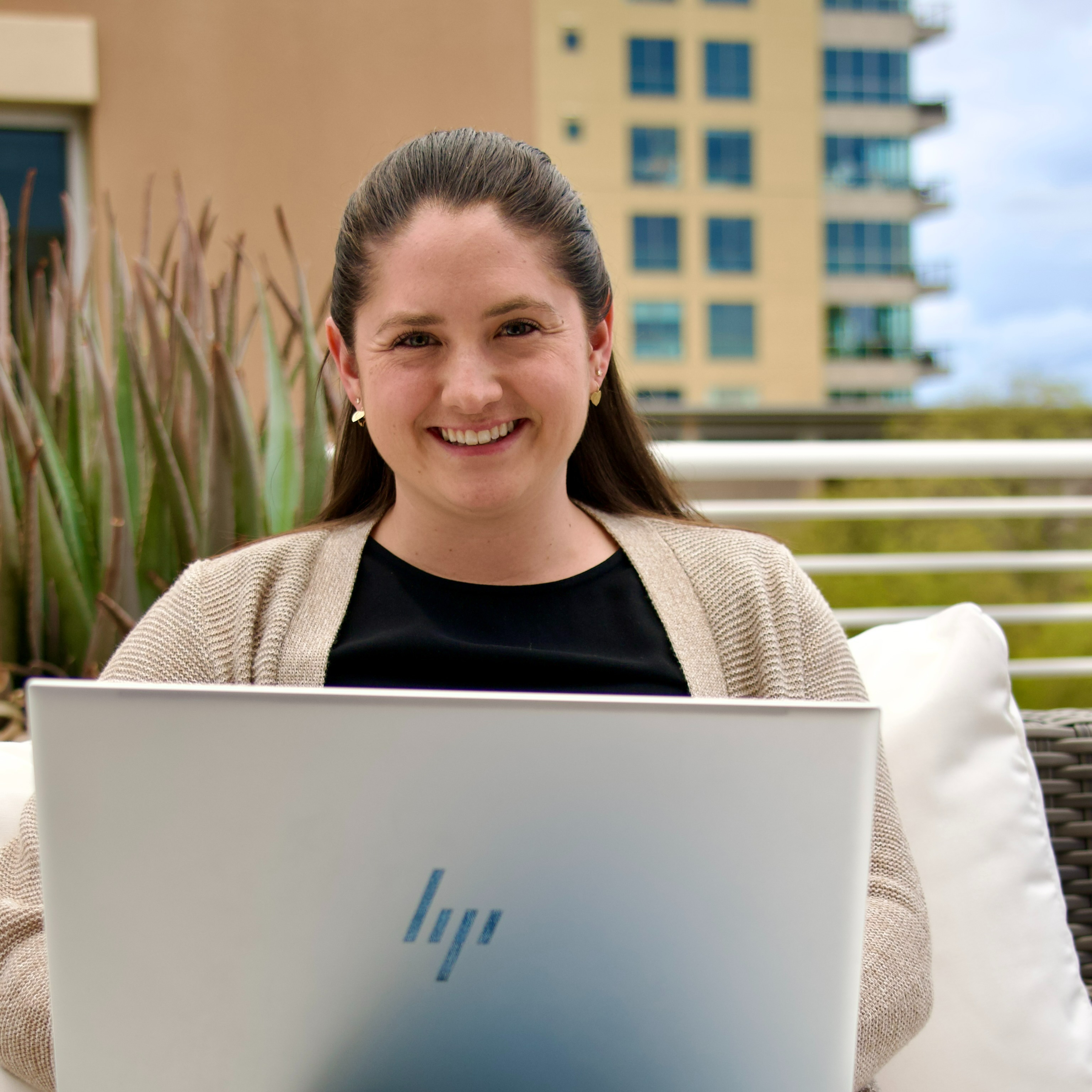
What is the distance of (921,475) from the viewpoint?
256 centimetres

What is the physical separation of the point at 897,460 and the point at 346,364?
1.55 meters

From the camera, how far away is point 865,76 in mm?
40344

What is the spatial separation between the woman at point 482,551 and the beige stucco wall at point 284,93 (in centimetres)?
354

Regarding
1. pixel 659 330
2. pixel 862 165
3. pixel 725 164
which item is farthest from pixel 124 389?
pixel 862 165

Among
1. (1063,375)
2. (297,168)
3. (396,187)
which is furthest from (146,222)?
(1063,375)

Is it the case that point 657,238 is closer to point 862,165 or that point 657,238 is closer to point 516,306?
point 862,165

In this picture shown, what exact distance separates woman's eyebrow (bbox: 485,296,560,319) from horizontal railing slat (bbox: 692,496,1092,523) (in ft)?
5.29

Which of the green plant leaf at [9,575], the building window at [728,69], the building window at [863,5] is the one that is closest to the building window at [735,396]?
the building window at [728,69]

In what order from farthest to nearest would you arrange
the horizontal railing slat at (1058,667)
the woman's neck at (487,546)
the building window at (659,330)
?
the building window at (659,330) < the horizontal railing slat at (1058,667) < the woman's neck at (487,546)

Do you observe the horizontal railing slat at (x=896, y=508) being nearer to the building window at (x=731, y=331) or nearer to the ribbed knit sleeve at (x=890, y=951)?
the ribbed knit sleeve at (x=890, y=951)

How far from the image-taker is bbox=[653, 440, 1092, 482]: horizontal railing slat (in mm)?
2574

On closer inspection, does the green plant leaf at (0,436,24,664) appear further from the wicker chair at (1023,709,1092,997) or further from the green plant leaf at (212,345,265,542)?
the wicker chair at (1023,709,1092,997)

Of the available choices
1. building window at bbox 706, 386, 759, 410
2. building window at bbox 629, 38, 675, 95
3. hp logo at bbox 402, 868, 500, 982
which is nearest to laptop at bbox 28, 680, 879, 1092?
hp logo at bbox 402, 868, 500, 982

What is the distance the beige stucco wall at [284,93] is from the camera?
15.6 feet
